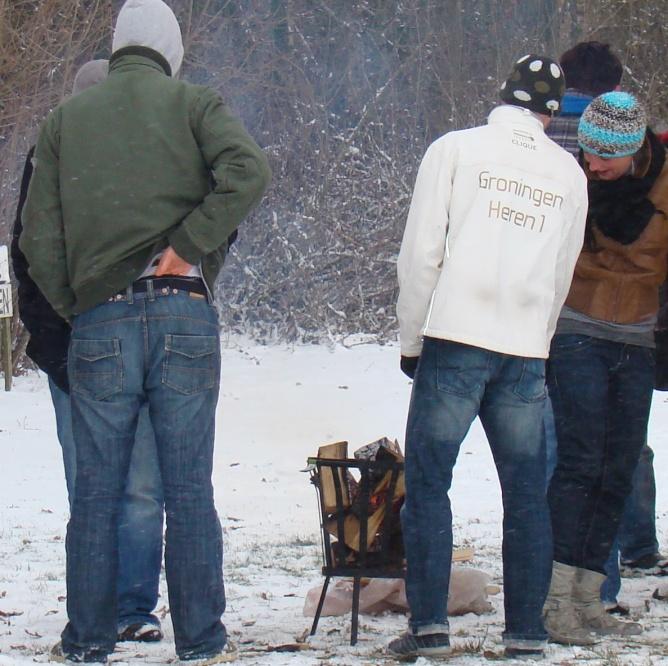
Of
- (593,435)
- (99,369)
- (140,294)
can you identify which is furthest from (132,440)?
(593,435)

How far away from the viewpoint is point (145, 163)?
3461 mm

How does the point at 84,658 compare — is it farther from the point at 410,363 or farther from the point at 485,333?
the point at 485,333

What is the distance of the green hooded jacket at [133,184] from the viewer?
3441 millimetres

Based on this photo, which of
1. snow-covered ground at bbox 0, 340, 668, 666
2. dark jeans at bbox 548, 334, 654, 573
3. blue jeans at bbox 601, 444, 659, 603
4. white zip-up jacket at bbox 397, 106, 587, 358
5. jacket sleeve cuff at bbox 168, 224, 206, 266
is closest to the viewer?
jacket sleeve cuff at bbox 168, 224, 206, 266

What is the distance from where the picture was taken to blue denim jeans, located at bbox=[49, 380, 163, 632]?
3908mm

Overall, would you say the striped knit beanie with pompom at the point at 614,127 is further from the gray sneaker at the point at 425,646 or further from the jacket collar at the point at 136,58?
the gray sneaker at the point at 425,646

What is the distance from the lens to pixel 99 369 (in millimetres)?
3459

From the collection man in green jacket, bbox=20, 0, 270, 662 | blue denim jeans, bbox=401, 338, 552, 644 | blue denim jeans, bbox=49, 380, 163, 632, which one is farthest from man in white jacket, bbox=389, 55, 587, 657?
blue denim jeans, bbox=49, 380, 163, 632

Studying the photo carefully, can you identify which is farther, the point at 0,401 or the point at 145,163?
the point at 0,401

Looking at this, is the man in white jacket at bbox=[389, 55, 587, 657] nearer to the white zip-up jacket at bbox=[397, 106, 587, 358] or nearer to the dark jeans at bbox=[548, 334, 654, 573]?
the white zip-up jacket at bbox=[397, 106, 587, 358]

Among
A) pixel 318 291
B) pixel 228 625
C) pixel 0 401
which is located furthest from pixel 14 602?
pixel 318 291

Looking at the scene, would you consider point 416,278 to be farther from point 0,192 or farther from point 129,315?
point 0,192

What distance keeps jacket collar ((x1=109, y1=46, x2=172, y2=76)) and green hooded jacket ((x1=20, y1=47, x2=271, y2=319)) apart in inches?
1.4

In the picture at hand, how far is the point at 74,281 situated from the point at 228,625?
1322 millimetres
